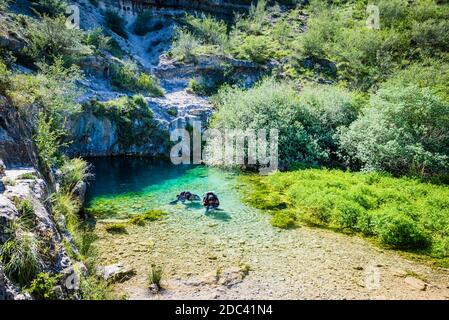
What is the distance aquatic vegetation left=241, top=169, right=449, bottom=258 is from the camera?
1386 centimetres

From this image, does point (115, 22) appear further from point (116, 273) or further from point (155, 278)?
point (155, 278)

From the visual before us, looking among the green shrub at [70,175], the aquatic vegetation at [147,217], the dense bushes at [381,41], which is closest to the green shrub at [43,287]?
the aquatic vegetation at [147,217]

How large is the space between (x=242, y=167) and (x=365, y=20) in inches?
1932

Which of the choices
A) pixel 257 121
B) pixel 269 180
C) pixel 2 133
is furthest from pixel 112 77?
pixel 2 133

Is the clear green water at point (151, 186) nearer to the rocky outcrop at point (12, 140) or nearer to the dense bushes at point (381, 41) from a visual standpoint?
the rocky outcrop at point (12, 140)

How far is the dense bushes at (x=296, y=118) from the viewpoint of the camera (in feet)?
91.0

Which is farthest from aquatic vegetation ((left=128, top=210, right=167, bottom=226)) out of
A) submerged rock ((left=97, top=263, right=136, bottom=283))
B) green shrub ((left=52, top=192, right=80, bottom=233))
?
submerged rock ((left=97, top=263, right=136, bottom=283))

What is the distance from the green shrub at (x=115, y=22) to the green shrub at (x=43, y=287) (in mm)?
51866

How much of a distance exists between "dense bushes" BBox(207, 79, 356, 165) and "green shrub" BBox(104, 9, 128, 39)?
3099 centimetres

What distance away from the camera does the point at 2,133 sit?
37.7 feet

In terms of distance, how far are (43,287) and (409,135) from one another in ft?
77.4

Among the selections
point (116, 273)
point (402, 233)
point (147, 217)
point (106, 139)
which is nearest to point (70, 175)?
point (147, 217)

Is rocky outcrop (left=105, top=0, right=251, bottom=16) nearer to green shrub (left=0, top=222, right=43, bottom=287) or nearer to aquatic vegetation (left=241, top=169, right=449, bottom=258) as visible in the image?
aquatic vegetation (left=241, top=169, right=449, bottom=258)
